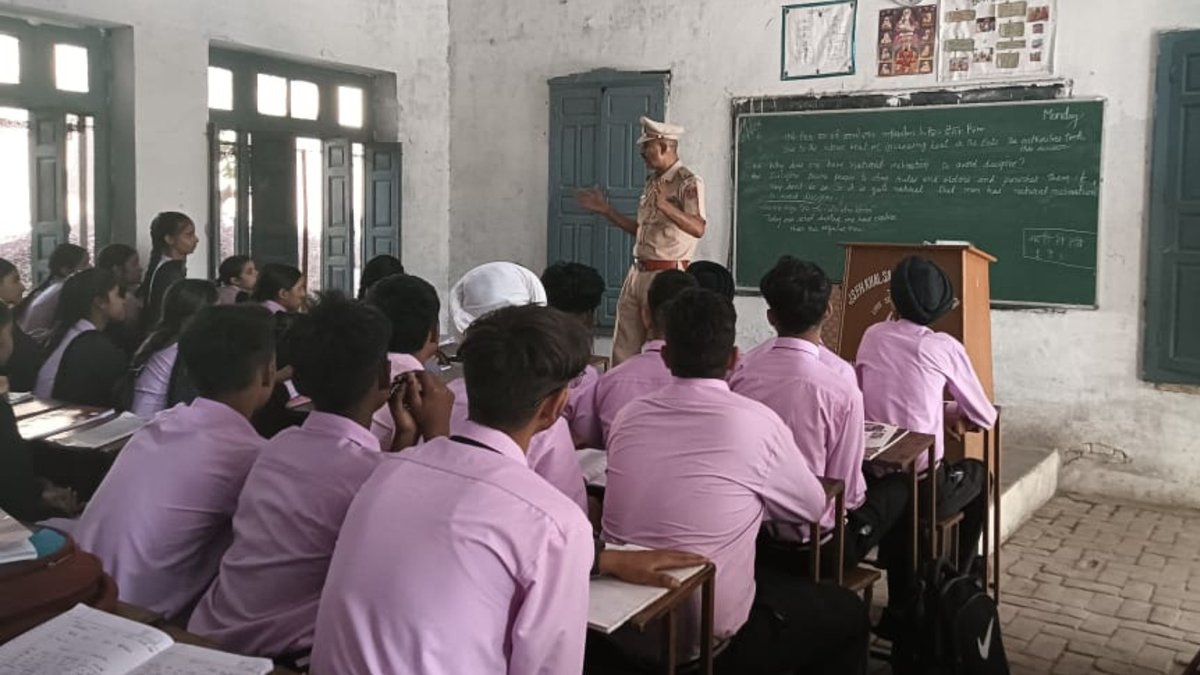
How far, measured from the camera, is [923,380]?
3.28 meters

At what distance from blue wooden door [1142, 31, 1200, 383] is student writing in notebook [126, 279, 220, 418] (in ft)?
13.6

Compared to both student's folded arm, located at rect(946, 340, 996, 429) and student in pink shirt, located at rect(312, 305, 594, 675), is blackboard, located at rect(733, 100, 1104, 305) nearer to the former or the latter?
student's folded arm, located at rect(946, 340, 996, 429)

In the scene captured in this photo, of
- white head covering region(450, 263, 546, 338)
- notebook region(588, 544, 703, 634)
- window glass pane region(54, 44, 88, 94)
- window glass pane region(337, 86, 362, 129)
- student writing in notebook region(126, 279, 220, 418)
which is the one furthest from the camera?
window glass pane region(337, 86, 362, 129)

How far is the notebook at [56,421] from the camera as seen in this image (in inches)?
113

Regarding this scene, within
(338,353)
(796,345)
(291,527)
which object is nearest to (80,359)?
(338,353)

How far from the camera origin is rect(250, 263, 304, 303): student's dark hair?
428 cm

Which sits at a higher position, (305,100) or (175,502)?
(305,100)

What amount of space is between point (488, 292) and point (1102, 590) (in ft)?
7.87

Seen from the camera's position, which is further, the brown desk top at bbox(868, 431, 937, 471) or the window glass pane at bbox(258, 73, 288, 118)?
the window glass pane at bbox(258, 73, 288, 118)

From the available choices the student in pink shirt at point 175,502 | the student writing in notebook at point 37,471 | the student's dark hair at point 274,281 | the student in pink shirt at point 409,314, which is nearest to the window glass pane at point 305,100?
the student's dark hair at point 274,281

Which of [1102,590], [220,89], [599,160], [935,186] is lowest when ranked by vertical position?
[1102,590]

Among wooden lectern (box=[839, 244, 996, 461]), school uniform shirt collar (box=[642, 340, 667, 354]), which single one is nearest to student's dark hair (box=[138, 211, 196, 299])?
wooden lectern (box=[839, 244, 996, 461])

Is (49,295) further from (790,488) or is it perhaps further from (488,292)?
(790,488)

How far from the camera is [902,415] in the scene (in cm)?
332
